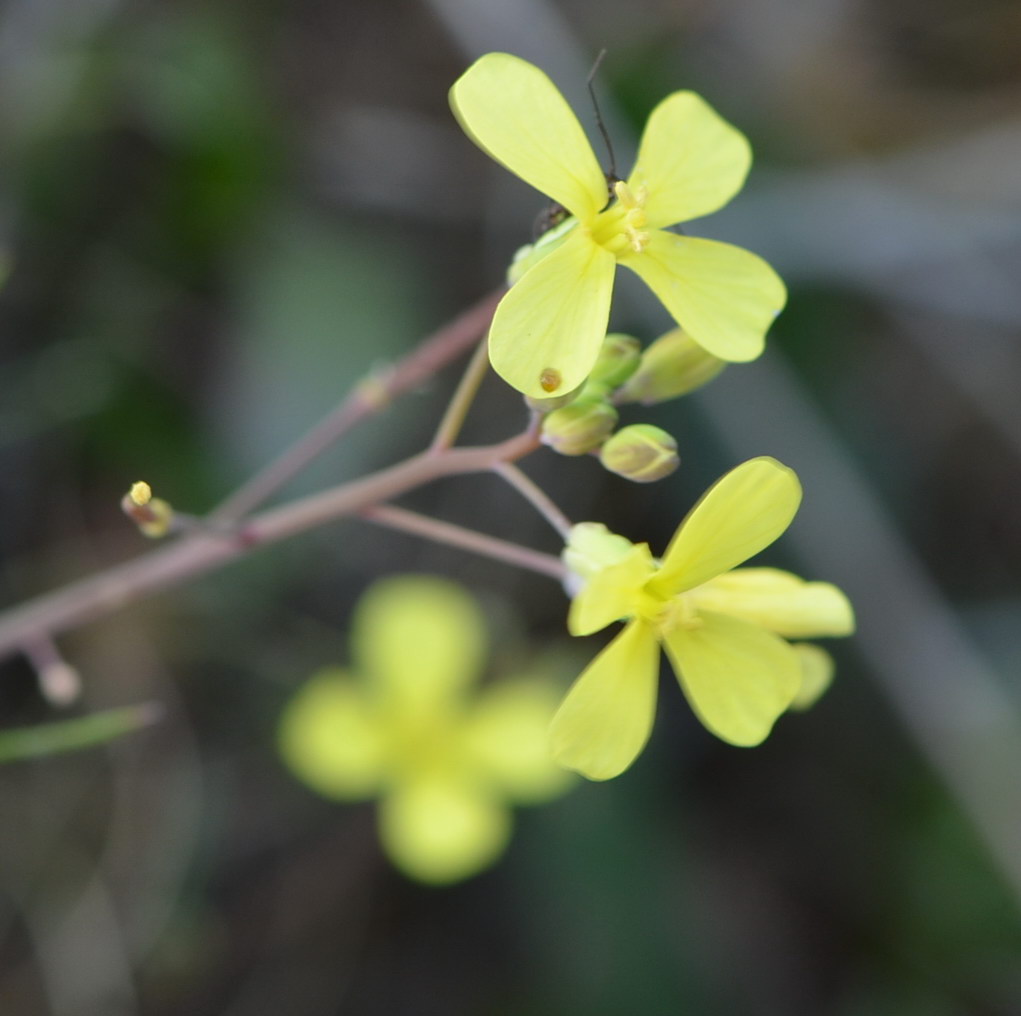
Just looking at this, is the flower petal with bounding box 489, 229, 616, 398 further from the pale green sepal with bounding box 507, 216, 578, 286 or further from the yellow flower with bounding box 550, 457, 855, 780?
the yellow flower with bounding box 550, 457, 855, 780

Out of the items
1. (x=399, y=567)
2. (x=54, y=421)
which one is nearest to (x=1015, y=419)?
(x=399, y=567)

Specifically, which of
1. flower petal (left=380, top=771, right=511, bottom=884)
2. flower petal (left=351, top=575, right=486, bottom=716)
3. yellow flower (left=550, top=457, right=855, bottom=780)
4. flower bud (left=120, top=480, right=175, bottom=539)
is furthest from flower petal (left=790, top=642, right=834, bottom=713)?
flower petal (left=351, top=575, right=486, bottom=716)

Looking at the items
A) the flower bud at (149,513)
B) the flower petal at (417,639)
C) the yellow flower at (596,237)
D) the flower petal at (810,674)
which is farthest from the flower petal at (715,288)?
the flower petal at (417,639)

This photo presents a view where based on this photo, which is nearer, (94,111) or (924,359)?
(94,111)

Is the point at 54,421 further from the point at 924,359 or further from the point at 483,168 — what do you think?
the point at 924,359

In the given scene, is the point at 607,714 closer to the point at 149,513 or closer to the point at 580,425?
the point at 580,425

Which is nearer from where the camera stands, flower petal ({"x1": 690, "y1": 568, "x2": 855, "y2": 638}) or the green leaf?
flower petal ({"x1": 690, "y1": 568, "x2": 855, "y2": 638})

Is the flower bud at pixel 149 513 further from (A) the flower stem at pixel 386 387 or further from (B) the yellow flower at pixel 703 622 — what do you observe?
(B) the yellow flower at pixel 703 622

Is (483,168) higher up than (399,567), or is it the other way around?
(483,168)
